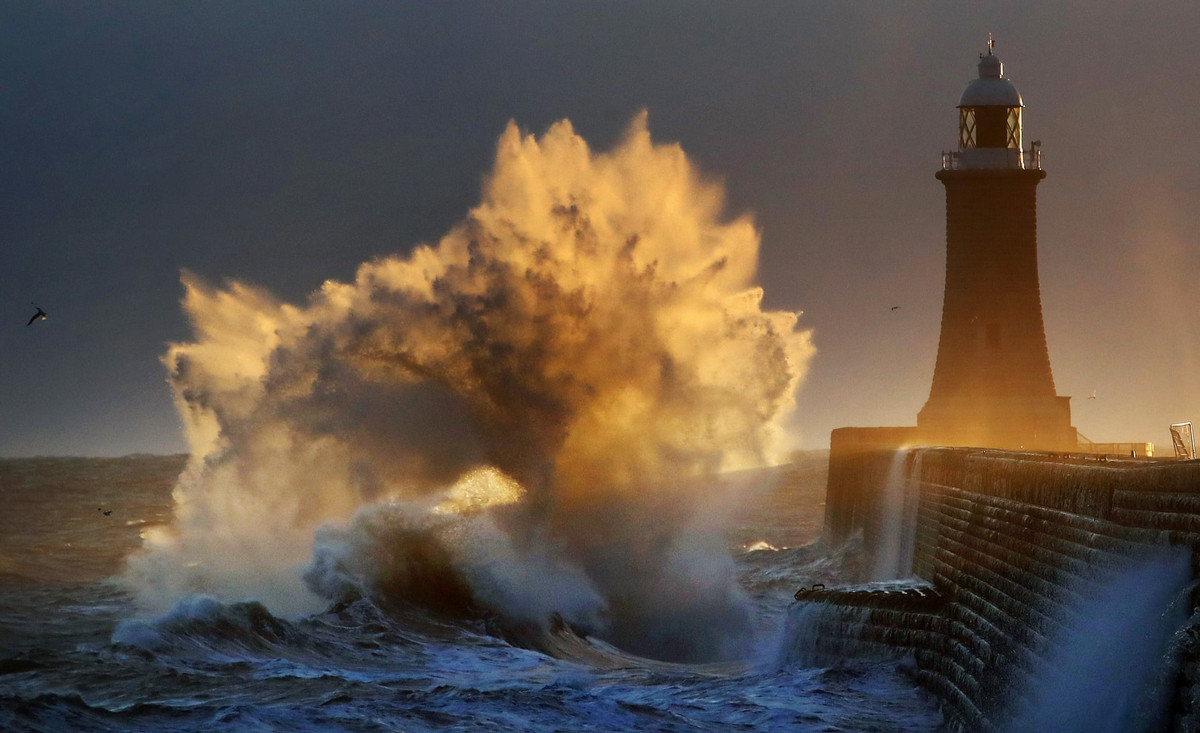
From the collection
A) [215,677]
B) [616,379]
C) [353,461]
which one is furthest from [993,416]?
[215,677]

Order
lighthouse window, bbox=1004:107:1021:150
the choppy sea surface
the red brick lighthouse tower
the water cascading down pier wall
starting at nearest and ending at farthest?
the water cascading down pier wall < the choppy sea surface < the red brick lighthouse tower < lighthouse window, bbox=1004:107:1021:150

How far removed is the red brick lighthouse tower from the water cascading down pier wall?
13.1 meters

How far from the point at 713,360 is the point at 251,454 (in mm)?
10410

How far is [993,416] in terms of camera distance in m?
34.1

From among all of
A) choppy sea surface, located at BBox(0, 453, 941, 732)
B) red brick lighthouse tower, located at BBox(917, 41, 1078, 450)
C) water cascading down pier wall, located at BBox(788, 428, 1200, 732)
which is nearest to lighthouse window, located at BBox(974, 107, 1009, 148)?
red brick lighthouse tower, located at BBox(917, 41, 1078, 450)

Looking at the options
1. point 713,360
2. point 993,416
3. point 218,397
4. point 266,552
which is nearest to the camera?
point 266,552

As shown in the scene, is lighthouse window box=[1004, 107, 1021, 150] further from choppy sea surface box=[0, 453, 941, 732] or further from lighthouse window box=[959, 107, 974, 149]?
choppy sea surface box=[0, 453, 941, 732]

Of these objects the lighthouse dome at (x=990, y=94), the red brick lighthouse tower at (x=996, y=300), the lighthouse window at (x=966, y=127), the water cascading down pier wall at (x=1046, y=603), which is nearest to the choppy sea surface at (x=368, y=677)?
the water cascading down pier wall at (x=1046, y=603)

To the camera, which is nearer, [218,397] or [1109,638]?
[1109,638]

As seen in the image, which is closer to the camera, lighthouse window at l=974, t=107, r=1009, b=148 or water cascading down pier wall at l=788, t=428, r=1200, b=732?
water cascading down pier wall at l=788, t=428, r=1200, b=732

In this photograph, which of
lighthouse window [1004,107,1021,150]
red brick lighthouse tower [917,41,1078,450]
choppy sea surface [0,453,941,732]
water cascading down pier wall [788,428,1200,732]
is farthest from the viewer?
lighthouse window [1004,107,1021,150]

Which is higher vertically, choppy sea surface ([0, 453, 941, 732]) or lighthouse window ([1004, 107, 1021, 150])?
lighthouse window ([1004, 107, 1021, 150])

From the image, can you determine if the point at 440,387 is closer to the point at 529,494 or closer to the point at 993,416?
the point at 529,494

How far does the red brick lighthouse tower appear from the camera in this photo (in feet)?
111
